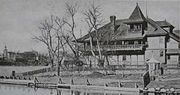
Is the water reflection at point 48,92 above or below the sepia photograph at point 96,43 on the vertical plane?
below

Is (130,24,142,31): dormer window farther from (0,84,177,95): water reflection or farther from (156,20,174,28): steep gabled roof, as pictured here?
(0,84,177,95): water reflection

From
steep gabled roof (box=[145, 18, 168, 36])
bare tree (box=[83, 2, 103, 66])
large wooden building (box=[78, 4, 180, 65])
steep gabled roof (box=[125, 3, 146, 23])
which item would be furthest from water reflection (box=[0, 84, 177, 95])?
steep gabled roof (box=[125, 3, 146, 23])

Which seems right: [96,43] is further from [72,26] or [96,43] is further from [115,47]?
[72,26]

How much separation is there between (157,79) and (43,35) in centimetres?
133

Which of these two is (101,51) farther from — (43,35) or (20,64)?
(20,64)

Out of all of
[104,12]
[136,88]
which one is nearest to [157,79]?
[136,88]

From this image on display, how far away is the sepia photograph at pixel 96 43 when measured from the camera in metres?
3.37

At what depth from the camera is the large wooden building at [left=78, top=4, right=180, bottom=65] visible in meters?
3.37

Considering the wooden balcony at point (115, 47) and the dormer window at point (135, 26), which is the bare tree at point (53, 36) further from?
the dormer window at point (135, 26)

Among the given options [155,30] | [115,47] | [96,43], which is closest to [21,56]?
[96,43]

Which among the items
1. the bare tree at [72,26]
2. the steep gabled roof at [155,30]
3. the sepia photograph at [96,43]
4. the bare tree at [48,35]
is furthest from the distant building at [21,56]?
the steep gabled roof at [155,30]

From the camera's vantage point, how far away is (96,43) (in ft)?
12.1

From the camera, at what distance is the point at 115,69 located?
3707mm

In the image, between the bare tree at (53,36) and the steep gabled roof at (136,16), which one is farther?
the bare tree at (53,36)
